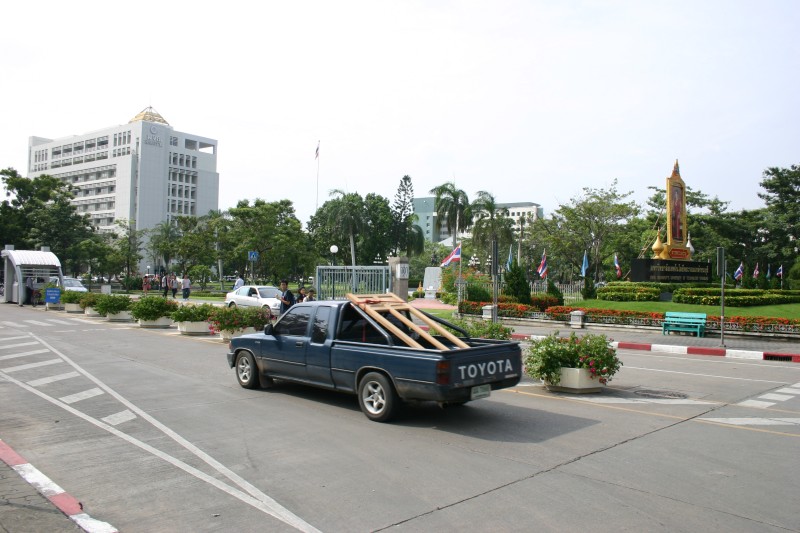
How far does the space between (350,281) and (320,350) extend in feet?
49.1

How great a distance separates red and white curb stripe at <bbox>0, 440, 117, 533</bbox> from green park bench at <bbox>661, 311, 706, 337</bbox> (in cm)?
2107

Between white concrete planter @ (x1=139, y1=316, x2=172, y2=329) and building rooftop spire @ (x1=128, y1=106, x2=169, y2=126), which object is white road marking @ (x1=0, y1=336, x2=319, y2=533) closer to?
white concrete planter @ (x1=139, y1=316, x2=172, y2=329)

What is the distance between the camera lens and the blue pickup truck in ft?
25.0

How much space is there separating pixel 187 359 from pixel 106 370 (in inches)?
79.3

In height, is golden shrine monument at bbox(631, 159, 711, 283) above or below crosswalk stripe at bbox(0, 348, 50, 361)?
above

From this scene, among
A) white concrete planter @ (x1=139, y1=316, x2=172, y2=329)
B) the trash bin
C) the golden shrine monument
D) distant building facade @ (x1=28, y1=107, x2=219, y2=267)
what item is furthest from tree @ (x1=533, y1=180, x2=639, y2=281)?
distant building facade @ (x1=28, y1=107, x2=219, y2=267)

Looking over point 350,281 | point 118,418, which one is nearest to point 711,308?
point 350,281

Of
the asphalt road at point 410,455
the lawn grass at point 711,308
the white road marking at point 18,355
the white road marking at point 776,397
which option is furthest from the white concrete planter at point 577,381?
the lawn grass at point 711,308

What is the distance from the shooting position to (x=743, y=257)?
54656 mm

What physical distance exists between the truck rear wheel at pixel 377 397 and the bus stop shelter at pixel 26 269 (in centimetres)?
3368

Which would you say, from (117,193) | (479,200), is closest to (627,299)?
(479,200)

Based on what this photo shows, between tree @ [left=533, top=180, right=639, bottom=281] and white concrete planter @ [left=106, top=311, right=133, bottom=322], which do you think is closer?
white concrete planter @ [left=106, top=311, right=133, bottom=322]

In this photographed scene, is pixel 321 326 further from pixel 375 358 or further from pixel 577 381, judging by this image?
pixel 577 381

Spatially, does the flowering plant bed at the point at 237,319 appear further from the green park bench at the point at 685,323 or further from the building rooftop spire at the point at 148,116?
the building rooftop spire at the point at 148,116
